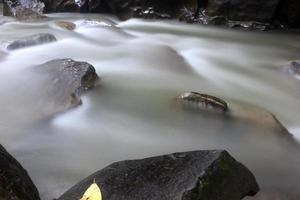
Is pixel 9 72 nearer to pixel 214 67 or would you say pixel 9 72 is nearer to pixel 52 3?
pixel 214 67

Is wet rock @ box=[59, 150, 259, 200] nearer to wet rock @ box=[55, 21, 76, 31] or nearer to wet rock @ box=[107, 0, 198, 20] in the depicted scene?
wet rock @ box=[55, 21, 76, 31]

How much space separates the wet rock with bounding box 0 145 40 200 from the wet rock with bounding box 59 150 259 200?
23cm

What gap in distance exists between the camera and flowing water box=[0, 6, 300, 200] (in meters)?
3.67

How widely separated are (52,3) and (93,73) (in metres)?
5.67

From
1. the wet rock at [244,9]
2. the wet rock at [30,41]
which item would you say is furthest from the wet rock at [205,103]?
the wet rock at [244,9]

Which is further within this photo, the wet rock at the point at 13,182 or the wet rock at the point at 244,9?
the wet rock at the point at 244,9

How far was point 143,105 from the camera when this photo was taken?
4852 mm

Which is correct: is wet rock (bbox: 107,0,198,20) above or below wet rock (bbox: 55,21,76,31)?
above

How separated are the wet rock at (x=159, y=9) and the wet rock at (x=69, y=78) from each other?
4.78 meters

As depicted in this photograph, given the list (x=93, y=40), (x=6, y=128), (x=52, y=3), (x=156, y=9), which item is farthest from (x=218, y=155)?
(x=52, y=3)

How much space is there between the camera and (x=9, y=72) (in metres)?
5.76

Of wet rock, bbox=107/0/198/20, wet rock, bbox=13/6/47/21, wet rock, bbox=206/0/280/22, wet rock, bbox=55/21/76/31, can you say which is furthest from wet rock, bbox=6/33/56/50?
wet rock, bbox=206/0/280/22

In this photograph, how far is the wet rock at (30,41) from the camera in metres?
6.78

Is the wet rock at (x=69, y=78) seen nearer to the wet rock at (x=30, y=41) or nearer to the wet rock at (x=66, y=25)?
the wet rock at (x=30, y=41)
